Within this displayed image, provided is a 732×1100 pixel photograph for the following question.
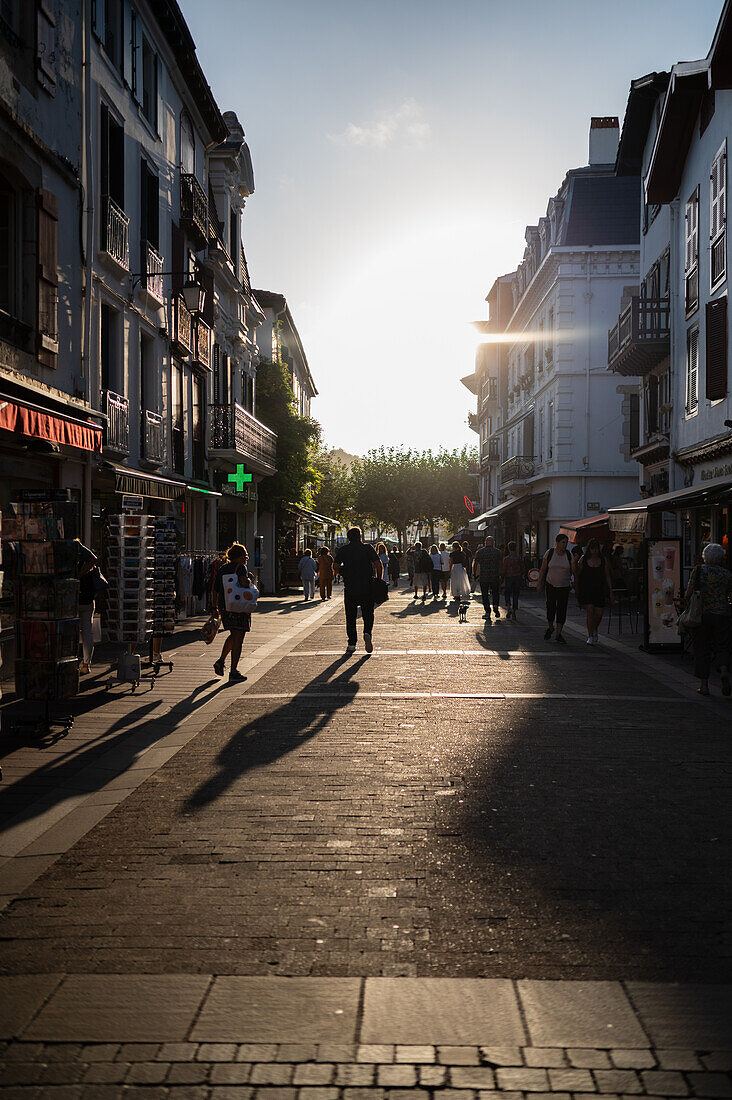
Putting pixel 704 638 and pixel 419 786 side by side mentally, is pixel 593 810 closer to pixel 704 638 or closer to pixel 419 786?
pixel 419 786

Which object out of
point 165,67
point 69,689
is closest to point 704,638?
point 69,689

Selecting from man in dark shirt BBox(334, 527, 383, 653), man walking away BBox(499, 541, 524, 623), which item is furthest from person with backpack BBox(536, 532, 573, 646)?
man walking away BBox(499, 541, 524, 623)

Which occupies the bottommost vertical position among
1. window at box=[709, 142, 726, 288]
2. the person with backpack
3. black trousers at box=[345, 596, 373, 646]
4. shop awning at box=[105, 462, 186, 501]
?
black trousers at box=[345, 596, 373, 646]

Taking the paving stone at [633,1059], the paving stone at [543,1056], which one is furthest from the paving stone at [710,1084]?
the paving stone at [543,1056]

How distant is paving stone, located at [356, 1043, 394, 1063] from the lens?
2941 mm

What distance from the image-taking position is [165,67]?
2052 centimetres

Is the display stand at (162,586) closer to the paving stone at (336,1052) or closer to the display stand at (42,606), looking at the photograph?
the display stand at (42,606)

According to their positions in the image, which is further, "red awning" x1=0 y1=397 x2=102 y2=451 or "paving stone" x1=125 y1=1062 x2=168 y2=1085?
"red awning" x1=0 y1=397 x2=102 y2=451

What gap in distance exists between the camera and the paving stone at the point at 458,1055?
9.61 feet

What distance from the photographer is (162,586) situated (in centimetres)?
1177

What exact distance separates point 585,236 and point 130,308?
25.1m

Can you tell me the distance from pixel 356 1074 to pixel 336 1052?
136 millimetres

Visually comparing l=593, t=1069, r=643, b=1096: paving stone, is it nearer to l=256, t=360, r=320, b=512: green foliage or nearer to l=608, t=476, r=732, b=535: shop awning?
l=608, t=476, r=732, b=535: shop awning

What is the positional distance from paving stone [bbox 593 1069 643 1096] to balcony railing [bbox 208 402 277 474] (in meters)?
22.8
